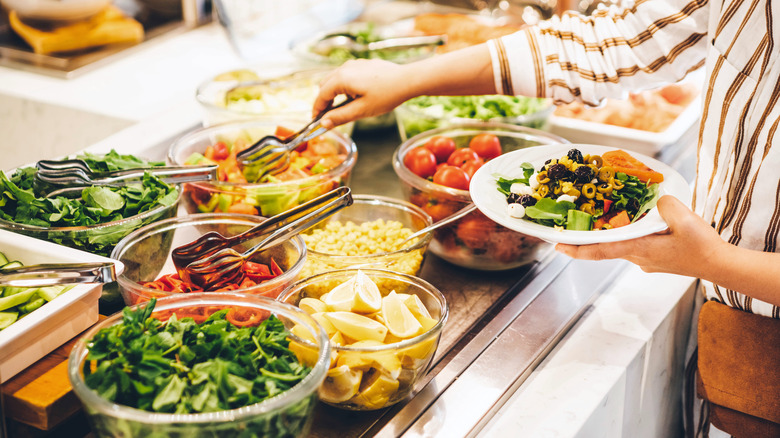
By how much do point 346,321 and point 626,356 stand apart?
55 cm

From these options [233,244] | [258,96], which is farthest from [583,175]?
[258,96]

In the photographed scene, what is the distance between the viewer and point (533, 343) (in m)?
1.29

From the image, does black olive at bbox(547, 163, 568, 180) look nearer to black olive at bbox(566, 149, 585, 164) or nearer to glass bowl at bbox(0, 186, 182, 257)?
black olive at bbox(566, 149, 585, 164)

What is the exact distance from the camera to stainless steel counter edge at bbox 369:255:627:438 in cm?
110

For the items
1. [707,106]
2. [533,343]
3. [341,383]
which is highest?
[707,106]

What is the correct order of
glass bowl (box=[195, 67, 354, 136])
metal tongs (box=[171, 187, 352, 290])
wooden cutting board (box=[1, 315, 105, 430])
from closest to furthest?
wooden cutting board (box=[1, 315, 105, 430]), metal tongs (box=[171, 187, 352, 290]), glass bowl (box=[195, 67, 354, 136])

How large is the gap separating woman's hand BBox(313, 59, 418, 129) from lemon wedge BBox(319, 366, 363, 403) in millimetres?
681

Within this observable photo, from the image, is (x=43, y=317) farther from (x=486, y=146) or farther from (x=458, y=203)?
(x=486, y=146)

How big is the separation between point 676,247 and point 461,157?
60 cm

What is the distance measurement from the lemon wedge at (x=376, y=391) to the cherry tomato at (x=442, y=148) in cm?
73

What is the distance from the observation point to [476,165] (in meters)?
1.57

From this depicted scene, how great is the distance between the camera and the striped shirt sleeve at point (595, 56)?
4.90 ft

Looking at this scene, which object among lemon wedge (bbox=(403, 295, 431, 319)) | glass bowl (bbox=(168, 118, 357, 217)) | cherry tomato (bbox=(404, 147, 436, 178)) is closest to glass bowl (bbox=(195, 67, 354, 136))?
glass bowl (bbox=(168, 118, 357, 217))

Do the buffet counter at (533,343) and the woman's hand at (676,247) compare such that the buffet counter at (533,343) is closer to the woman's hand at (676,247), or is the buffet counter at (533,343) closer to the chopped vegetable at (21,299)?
the woman's hand at (676,247)
